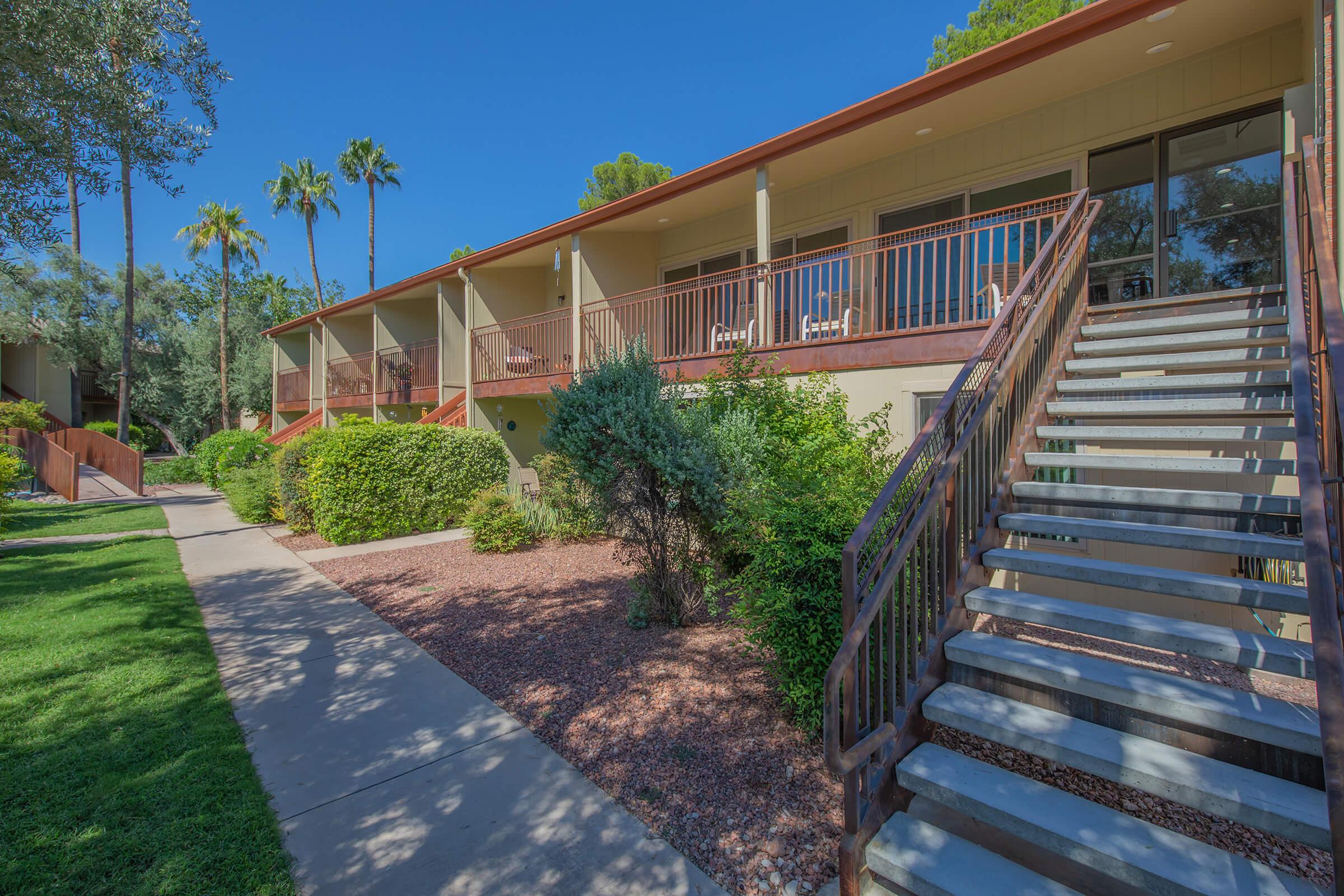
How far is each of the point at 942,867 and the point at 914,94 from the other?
286 inches

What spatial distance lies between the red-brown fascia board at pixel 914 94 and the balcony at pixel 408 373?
6153mm

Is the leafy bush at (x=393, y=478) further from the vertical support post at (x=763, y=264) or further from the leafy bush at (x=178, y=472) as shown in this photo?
the leafy bush at (x=178, y=472)

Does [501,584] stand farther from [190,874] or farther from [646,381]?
[190,874]

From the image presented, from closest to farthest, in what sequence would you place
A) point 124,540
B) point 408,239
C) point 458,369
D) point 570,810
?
1. point 570,810
2. point 124,540
3. point 458,369
4. point 408,239

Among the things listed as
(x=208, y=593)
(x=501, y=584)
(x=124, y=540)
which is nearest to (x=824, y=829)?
(x=501, y=584)

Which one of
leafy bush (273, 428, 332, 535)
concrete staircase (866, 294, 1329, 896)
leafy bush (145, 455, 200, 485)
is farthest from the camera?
leafy bush (145, 455, 200, 485)

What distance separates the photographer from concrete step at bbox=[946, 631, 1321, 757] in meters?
2.13

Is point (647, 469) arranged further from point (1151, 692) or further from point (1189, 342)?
point (1189, 342)

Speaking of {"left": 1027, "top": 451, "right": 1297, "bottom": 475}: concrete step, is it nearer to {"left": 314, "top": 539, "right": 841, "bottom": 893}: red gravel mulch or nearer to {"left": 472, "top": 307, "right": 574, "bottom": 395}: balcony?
{"left": 314, "top": 539, "right": 841, "bottom": 893}: red gravel mulch

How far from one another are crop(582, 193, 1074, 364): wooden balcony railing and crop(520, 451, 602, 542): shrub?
1.25 metres

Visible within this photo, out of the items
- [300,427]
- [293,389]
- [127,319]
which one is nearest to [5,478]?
[127,319]

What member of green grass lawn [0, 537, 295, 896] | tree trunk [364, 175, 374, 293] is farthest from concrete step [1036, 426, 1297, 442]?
tree trunk [364, 175, 374, 293]

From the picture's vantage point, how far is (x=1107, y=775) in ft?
7.57

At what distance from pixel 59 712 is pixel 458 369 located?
1201 centimetres
